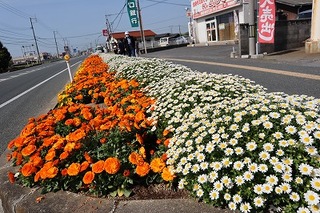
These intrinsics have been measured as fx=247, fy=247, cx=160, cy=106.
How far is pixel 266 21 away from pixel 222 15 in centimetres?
1457

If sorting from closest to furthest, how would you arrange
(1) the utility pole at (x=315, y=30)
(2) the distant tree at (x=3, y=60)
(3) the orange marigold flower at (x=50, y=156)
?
(3) the orange marigold flower at (x=50, y=156), (1) the utility pole at (x=315, y=30), (2) the distant tree at (x=3, y=60)

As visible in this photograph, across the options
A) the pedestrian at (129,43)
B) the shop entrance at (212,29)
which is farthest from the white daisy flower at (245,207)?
the shop entrance at (212,29)

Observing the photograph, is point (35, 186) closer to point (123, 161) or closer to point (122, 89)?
point (123, 161)

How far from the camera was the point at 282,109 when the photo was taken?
1864 mm

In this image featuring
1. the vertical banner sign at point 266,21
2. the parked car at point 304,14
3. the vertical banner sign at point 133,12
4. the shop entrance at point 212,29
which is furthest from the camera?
the shop entrance at point 212,29

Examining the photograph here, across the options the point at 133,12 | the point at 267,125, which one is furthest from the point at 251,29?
the point at 133,12

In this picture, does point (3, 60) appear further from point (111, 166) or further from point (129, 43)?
point (111, 166)

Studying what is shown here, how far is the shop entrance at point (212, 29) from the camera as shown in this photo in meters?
25.7

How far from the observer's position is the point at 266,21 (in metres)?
10.7

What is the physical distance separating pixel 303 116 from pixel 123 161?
4.53 ft

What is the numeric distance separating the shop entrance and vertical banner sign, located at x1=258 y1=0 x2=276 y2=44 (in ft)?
50.1

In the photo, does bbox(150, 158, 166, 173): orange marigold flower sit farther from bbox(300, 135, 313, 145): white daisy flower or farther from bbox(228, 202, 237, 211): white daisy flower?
bbox(300, 135, 313, 145): white daisy flower

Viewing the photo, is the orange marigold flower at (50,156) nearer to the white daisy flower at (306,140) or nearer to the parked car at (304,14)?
the white daisy flower at (306,140)

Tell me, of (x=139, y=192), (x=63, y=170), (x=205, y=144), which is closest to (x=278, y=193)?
(x=205, y=144)
